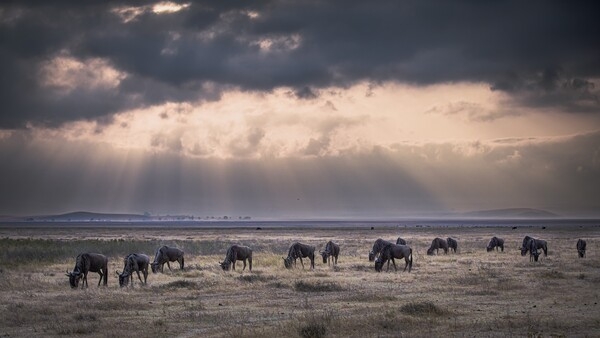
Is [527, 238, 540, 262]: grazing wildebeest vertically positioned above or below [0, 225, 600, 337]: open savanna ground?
above

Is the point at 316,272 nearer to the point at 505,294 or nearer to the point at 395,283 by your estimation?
the point at 395,283

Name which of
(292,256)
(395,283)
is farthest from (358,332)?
(292,256)

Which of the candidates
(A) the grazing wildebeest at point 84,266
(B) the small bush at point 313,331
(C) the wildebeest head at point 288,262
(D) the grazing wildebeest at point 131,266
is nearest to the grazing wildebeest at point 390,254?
(C) the wildebeest head at point 288,262

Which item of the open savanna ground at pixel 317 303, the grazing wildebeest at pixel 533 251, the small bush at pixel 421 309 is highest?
the grazing wildebeest at pixel 533 251

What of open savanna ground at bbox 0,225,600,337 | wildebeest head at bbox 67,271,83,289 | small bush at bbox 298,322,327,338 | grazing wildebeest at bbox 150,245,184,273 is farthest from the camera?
grazing wildebeest at bbox 150,245,184,273

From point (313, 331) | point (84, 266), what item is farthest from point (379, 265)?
point (313, 331)

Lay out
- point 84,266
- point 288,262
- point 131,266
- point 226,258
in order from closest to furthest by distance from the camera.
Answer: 1. point 84,266
2. point 131,266
3. point 226,258
4. point 288,262

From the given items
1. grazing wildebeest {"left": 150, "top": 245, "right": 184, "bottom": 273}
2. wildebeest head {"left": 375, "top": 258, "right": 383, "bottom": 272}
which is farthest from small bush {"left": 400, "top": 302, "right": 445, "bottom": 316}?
grazing wildebeest {"left": 150, "top": 245, "right": 184, "bottom": 273}

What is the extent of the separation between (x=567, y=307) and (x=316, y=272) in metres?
17.1

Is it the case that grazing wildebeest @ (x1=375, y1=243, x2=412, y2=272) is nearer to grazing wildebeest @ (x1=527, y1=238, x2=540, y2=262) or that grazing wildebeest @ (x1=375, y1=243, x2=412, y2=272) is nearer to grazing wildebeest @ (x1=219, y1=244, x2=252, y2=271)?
grazing wildebeest @ (x1=219, y1=244, x2=252, y2=271)

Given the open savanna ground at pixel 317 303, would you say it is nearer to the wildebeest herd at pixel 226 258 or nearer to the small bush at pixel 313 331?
the small bush at pixel 313 331

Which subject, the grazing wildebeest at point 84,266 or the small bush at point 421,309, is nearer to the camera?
the small bush at point 421,309

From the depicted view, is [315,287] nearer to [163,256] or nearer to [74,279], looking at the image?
[74,279]

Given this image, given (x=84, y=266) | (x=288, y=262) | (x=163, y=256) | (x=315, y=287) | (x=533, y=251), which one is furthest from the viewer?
(x=533, y=251)
